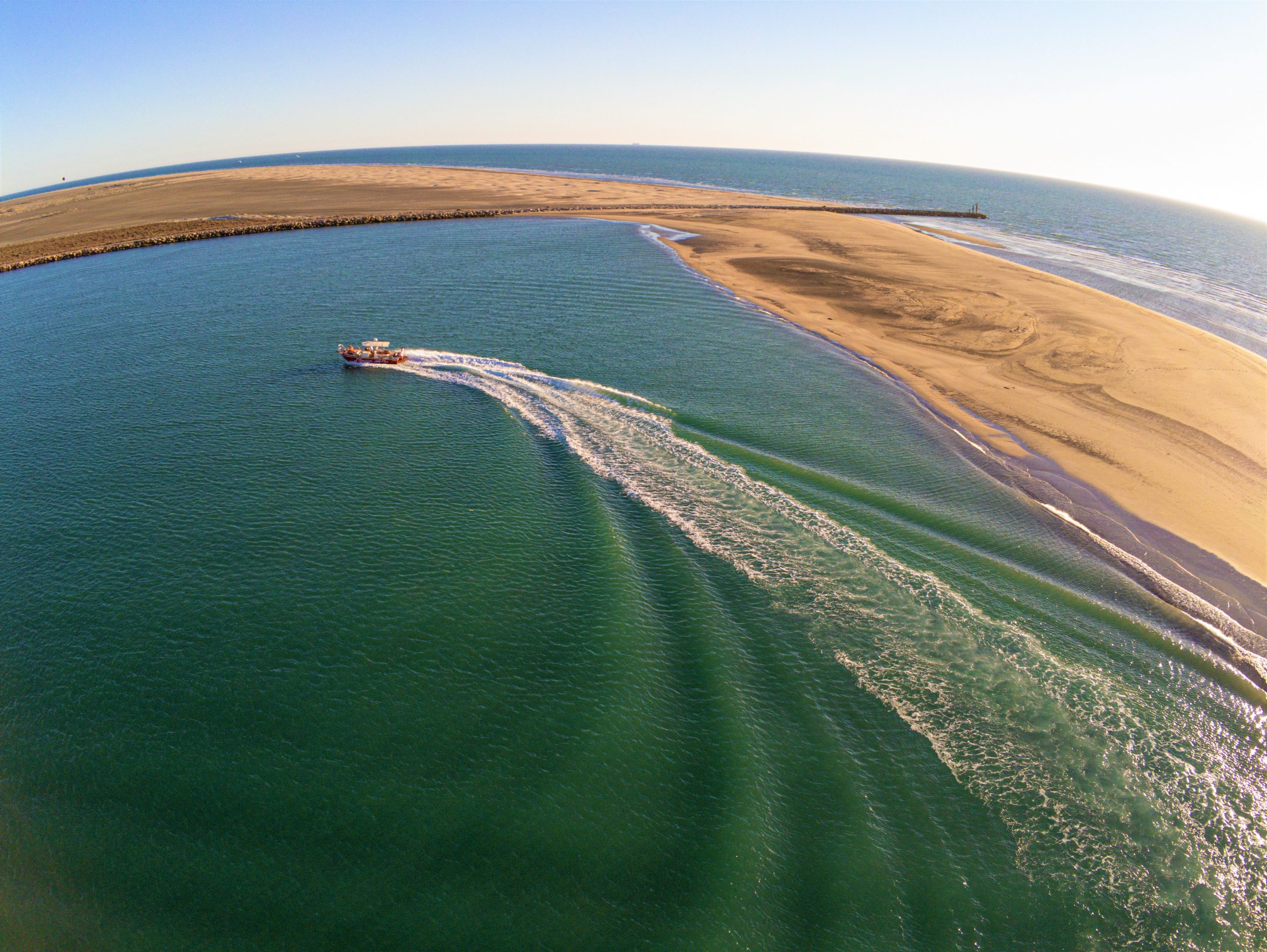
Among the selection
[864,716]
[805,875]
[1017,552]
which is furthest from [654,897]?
[1017,552]

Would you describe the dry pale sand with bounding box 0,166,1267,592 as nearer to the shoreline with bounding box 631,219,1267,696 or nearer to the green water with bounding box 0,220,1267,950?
the shoreline with bounding box 631,219,1267,696

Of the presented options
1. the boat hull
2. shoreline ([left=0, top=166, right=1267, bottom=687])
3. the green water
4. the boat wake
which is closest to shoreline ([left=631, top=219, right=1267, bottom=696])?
shoreline ([left=0, top=166, right=1267, bottom=687])

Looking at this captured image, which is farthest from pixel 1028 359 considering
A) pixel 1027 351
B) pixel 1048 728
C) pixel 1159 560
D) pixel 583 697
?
pixel 583 697

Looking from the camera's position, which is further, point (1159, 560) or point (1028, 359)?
point (1028, 359)

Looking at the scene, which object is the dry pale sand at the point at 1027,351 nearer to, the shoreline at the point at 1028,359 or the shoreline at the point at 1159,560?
the shoreline at the point at 1028,359

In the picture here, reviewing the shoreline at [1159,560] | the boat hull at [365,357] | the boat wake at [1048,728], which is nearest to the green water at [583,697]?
the boat wake at [1048,728]

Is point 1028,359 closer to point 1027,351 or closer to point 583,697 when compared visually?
point 1027,351

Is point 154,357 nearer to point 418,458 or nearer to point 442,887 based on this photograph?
point 418,458

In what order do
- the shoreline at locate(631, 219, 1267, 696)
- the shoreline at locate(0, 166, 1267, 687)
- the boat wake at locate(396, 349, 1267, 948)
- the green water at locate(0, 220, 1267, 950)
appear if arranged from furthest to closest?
the shoreline at locate(0, 166, 1267, 687) → the shoreline at locate(631, 219, 1267, 696) → the boat wake at locate(396, 349, 1267, 948) → the green water at locate(0, 220, 1267, 950)
